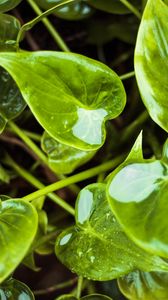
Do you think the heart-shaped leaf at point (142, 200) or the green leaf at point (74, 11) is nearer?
the heart-shaped leaf at point (142, 200)

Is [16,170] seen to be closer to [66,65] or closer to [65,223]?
[65,223]

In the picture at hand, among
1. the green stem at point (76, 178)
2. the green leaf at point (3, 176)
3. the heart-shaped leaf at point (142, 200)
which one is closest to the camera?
the heart-shaped leaf at point (142, 200)

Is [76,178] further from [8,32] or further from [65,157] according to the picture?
[8,32]

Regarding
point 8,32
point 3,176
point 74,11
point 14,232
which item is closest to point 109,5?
point 74,11

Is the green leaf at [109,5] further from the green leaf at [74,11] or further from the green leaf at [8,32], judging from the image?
the green leaf at [8,32]

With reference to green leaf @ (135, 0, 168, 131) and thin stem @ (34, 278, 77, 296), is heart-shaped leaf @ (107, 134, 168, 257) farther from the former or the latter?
thin stem @ (34, 278, 77, 296)

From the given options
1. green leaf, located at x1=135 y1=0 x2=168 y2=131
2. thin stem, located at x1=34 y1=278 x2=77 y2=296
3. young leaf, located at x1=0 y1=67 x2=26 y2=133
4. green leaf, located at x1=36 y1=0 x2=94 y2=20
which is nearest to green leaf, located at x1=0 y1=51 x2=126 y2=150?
green leaf, located at x1=135 y1=0 x2=168 y2=131

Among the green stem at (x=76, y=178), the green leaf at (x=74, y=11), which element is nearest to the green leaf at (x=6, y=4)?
the green leaf at (x=74, y=11)
